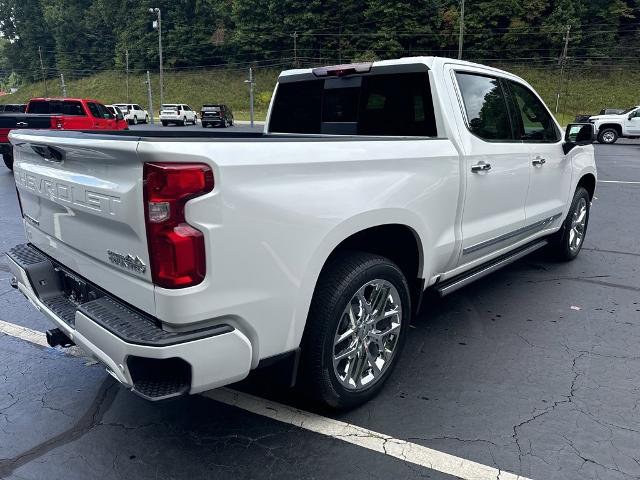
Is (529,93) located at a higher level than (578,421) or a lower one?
higher

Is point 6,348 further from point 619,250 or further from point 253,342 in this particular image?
point 619,250

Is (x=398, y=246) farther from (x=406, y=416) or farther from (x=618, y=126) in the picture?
(x=618, y=126)

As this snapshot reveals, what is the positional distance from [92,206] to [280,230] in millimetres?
821

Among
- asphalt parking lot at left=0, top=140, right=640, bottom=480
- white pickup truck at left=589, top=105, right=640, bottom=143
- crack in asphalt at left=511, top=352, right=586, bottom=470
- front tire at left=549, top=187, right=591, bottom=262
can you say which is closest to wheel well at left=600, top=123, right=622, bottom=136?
white pickup truck at left=589, top=105, right=640, bottom=143

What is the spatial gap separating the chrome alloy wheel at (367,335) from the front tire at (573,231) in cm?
321

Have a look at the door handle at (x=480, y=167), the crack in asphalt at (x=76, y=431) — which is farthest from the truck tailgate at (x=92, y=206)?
the door handle at (x=480, y=167)

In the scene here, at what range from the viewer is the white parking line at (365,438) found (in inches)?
90.7

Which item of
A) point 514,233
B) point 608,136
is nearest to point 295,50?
point 608,136

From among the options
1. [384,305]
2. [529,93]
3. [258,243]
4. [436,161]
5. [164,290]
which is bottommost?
[384,305]

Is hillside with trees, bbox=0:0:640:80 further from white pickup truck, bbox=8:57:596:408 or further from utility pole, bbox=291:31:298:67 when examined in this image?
white pickup truck, bbox=8:57:596:408

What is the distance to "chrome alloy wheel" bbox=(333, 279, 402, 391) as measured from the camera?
2.68m

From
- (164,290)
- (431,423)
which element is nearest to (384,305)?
(431,423)

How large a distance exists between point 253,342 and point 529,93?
3606 millimetres

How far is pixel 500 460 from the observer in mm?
2369
